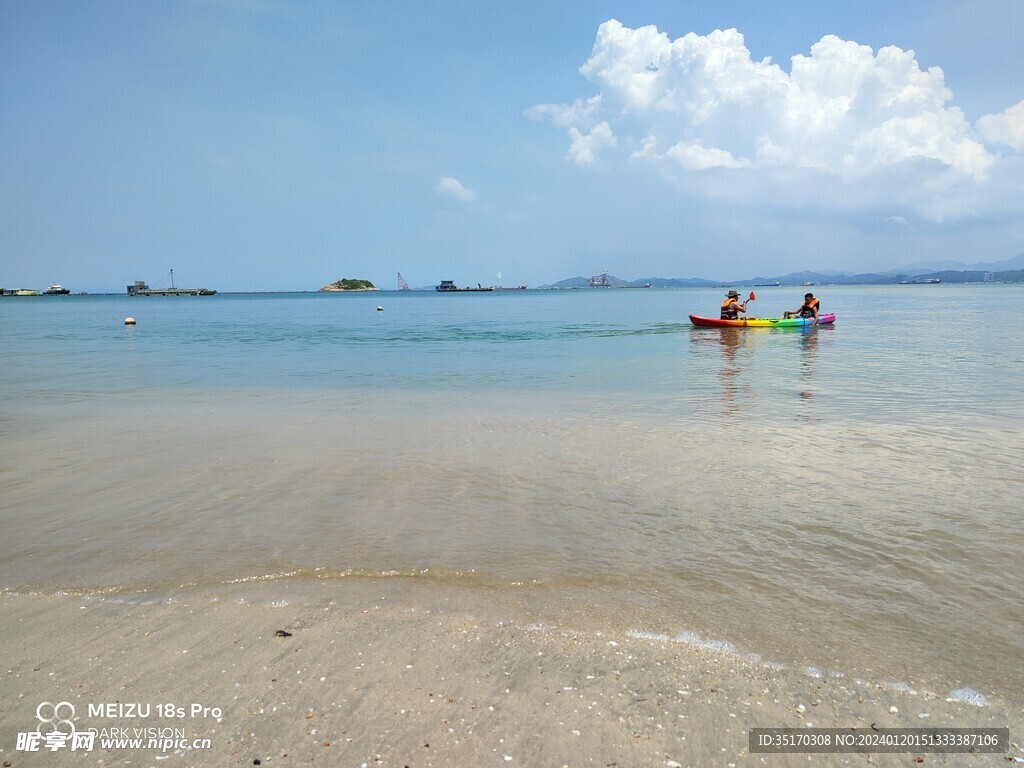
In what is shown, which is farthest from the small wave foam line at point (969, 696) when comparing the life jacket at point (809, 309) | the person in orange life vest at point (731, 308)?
the life jacket at point (809, 309)

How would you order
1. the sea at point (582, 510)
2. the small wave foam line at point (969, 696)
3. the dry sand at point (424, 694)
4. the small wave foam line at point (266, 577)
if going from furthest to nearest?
the small wave foam line at point (266, 577) < the sea at point (582, 510) < the small wave foam line at point (969, 696) < the dry sand at point (424, 694)

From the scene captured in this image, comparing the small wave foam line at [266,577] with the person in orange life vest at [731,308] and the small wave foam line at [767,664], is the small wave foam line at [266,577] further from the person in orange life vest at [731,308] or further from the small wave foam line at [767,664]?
the person in orange life vest at [731,308]

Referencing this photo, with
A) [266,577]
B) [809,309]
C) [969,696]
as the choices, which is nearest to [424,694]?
[266,577]

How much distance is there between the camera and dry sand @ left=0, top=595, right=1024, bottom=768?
2.99 metres

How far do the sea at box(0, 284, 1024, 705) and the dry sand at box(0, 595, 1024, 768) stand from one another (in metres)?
0.27

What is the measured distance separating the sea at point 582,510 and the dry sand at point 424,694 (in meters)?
0.27

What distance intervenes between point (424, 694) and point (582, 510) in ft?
11.1

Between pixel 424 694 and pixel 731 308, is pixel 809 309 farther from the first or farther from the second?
pixel 424 694

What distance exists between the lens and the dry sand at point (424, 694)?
299 centimetres

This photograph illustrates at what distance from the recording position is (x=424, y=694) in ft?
11.1

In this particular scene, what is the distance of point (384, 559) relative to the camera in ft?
17.5

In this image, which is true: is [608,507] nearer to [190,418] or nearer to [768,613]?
[768,613]

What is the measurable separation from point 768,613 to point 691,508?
222 centimetres

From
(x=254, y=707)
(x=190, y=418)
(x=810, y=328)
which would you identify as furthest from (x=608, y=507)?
(x=810, y=328)
